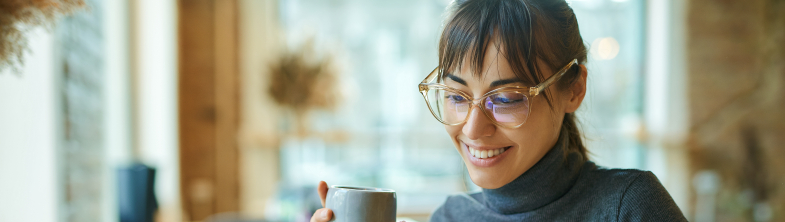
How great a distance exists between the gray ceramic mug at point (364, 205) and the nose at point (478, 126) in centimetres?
13

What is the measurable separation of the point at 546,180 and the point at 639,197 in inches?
4.9

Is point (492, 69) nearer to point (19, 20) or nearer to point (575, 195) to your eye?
point (575, 195)

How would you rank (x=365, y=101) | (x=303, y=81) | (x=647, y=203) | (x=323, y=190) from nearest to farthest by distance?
1. (x=647, y=203)
2. (x=323, y=190)
3. (x=303, y=81)
4. (x=365, y=101)

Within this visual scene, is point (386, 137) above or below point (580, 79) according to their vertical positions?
→ below

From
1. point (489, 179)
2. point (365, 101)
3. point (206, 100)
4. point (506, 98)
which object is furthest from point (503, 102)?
point (365, 101)

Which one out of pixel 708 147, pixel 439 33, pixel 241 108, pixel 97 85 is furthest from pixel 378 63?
pixel 439 33

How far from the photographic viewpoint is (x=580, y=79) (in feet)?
2.28

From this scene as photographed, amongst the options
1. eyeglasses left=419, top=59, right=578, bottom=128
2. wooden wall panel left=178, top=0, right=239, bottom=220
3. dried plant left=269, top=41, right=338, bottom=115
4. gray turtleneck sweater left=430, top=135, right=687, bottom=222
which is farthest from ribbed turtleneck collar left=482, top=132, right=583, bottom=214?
wooden wall panel left=178, top=0, right=239, bottom=220

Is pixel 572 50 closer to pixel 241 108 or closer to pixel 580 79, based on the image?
pixel 580 79

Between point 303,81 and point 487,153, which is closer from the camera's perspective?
point 487,153

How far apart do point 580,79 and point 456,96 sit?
0.17 metres

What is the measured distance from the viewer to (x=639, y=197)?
24.4 inches

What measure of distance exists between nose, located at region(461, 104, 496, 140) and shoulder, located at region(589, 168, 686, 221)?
17 cm

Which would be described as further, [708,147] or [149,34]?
[708,147]
